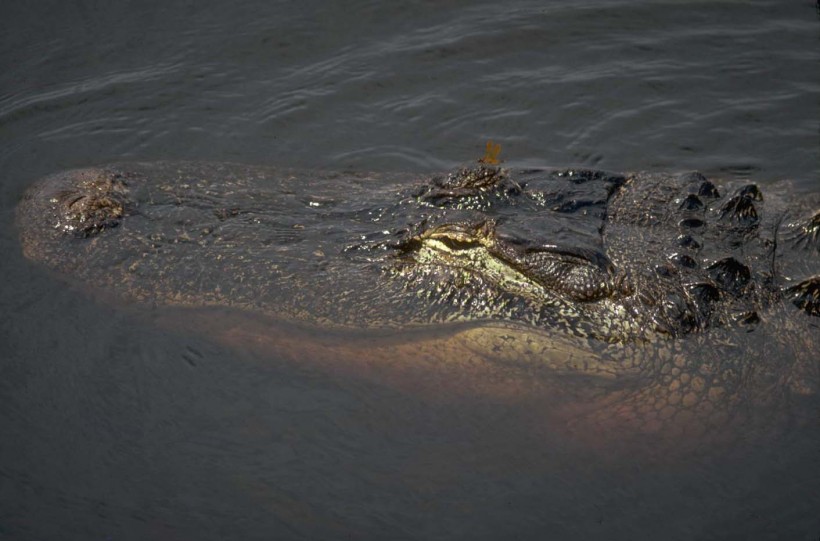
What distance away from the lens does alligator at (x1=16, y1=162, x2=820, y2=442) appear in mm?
4059

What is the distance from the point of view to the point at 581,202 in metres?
4.39

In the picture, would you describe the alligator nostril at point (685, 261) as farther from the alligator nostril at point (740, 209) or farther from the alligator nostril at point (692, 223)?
the alligator nostril at point (740, 209)

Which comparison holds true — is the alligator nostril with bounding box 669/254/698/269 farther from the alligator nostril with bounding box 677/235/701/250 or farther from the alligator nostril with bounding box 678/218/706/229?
the alligator nostril with bounding box 678/218/706/229

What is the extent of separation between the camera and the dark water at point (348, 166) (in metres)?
3.89

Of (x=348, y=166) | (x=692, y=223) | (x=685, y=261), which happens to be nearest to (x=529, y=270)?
(x=685, y=261)

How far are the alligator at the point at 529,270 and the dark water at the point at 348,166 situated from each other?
0.90 ft

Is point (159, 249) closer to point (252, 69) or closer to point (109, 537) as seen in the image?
point (109, 537)

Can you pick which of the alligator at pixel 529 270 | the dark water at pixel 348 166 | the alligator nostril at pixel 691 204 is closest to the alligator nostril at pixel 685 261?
the alligator at pixel 529 270

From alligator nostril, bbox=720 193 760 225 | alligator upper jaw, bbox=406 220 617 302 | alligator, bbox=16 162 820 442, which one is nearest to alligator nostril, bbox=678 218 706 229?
alligator, bbox=16 162 820 442

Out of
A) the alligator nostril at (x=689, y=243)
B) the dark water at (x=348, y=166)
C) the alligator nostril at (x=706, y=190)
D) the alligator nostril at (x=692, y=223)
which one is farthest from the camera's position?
the alligator nostril at (x=706, y=190)

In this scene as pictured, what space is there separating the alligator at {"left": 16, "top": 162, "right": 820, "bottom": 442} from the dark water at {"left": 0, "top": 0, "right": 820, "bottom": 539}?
27cm

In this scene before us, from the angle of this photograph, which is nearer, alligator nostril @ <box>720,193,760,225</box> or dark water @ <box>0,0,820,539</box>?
dark water @ <box>0,0,820,539</box>

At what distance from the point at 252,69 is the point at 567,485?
4901 mm

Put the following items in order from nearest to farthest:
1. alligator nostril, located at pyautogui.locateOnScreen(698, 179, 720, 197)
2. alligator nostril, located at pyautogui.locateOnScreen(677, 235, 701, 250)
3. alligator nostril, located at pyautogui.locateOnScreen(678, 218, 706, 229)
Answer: alligator nostril, located at pyautogui.locateOnScreen(677, 235, 701, 250)
alligator nostril, located at pyautogui.locateOnScreen(678, 218, 706, 229)
alligator nostril, located at pyautogui.locateOnScreen(698, 179, 720, 197)
